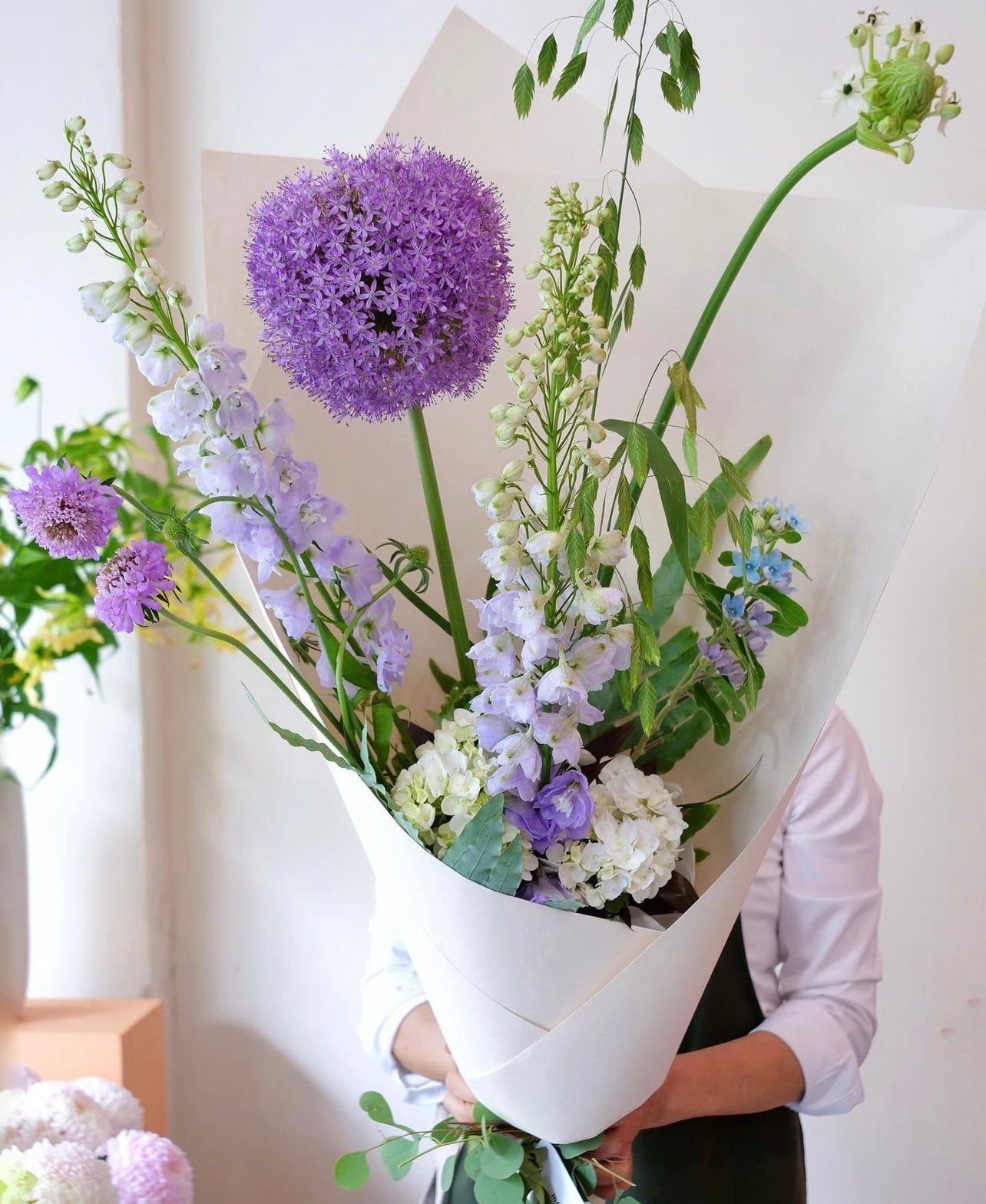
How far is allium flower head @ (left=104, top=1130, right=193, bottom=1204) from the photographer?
88cm

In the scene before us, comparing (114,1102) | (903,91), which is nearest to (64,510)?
(903,91)

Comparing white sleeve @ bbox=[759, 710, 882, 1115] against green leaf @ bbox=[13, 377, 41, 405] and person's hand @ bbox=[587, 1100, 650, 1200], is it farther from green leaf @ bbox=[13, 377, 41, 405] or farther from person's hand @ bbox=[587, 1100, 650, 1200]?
green leaf @ bbox=[13, 377, 41, 405]

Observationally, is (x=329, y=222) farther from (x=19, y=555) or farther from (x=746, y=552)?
(x=19, y=555)

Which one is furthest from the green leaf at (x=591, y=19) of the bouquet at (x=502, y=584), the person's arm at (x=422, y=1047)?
the person's arm at (x=422, y=1047)

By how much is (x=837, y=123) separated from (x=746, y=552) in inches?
34.9

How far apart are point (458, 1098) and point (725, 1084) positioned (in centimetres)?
20

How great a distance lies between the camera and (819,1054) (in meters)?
0.77

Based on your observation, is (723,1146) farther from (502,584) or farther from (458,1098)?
(502,584)

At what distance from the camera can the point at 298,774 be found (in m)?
1.33

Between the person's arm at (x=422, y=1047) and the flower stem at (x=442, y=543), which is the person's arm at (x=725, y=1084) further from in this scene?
the flower stem at (x=442, y=543)

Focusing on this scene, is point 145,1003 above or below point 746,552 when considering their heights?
below

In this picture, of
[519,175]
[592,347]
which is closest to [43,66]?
[519,175]

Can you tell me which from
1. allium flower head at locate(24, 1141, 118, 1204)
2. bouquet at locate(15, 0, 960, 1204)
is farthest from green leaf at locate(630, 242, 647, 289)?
allium flower head at locate(24, 1141, 118, 1204)

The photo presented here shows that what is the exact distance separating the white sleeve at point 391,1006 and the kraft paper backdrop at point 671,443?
27 cm
